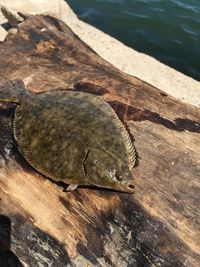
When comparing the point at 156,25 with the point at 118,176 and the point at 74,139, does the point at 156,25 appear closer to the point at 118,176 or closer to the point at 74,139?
the point at 74,139

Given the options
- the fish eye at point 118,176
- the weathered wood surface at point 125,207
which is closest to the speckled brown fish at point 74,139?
the fish eye at point 118,176

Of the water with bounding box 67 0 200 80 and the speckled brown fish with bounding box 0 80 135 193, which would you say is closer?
the speckled brown fish with bounding box 0 80 135 193

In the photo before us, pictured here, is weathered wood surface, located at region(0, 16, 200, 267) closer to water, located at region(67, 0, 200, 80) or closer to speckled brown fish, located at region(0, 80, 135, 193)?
speckled brown fish, located at region(0, 80, 135, 193)

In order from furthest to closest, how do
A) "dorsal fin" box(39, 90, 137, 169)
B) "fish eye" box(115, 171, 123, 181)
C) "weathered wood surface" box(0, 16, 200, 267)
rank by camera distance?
"dorsal fin" box(39, 90, 137, 169)
"fish eye" box(115, 171, 123, 181)
"weathered wood surface" box(0, 16, 200, 267)

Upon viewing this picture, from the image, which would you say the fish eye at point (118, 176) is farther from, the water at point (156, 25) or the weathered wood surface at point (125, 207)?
the water at point (156, 25)

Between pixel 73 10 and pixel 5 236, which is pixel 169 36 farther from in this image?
pixel 5 236

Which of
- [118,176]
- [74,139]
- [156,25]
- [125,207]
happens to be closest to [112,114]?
[74,139]

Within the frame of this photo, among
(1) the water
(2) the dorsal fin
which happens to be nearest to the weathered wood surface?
(2) the dorsal fin
